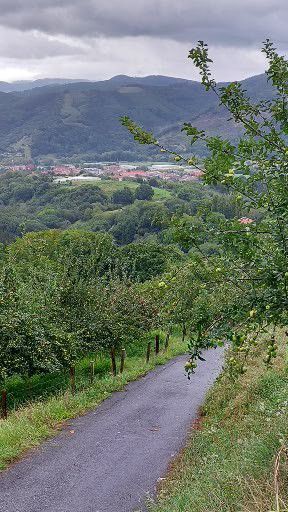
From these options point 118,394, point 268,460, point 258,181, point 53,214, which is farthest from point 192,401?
point 53,214

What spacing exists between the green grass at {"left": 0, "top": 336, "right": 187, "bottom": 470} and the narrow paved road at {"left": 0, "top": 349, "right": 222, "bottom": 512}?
282 millimetres

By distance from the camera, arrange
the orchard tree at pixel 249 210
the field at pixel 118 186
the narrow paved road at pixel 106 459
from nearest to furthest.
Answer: the orchard tree at pixel 249 210, the narrow paved road at pixel 106 459, the field at pixel 118 186

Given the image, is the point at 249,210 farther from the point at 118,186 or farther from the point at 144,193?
the point at 118,186

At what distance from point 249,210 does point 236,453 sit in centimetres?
499

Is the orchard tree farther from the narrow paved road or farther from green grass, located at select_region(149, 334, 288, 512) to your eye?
the narrow paved road

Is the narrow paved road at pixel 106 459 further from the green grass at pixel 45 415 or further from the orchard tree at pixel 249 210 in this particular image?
the orchard tree at pixel 249 210

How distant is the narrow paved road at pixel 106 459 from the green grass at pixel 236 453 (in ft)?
2.15

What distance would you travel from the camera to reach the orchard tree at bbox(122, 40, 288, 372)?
4828 mm

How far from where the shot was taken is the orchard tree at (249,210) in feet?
15.8

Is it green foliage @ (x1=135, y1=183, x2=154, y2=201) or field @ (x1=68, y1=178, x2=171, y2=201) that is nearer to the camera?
field @ (x1=68, y1=178, x2=171, y2=201)

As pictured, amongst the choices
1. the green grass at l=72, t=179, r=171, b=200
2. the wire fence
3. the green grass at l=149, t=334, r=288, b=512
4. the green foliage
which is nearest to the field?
the green grass at l=72, t=179, r=171, b=200

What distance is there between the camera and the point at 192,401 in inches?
671

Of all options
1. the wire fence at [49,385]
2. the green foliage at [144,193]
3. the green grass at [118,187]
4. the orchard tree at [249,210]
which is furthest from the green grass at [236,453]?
the green foliage at [144,193]

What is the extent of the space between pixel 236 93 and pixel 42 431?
32.9 feet
